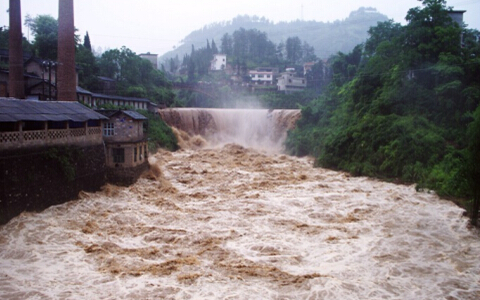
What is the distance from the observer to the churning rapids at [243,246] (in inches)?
376

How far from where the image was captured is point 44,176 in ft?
50.4

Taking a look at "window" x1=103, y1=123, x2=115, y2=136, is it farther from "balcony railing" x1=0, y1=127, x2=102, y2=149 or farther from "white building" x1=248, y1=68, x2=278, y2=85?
"white building" x1=248, y1=68, x2=278, y2=85

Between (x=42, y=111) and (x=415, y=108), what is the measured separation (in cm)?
2111

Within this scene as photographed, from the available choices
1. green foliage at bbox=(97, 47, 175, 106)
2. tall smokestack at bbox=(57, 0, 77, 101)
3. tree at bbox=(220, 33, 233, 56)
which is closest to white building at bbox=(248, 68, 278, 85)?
tree at bbox=(220, 33, 233, 56)

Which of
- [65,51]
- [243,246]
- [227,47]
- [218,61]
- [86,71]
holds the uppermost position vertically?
[227,47]

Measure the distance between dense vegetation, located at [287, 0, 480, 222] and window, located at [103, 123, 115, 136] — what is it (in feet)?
45.7

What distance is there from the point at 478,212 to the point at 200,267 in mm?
10314

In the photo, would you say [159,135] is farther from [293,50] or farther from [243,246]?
[293,50]

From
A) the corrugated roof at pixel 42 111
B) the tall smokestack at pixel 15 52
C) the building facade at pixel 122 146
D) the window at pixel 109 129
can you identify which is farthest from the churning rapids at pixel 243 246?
the tall smokestack at pixel 15 52

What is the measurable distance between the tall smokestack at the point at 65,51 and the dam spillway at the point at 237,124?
51.2 feet

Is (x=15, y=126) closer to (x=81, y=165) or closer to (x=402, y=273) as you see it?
(x=81, y=165)

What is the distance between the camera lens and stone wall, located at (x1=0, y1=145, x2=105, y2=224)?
13.6 m

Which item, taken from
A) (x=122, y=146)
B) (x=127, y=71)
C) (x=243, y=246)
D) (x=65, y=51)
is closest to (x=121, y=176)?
(x=122, y=146)

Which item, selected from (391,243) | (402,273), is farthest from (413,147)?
(402,273)
